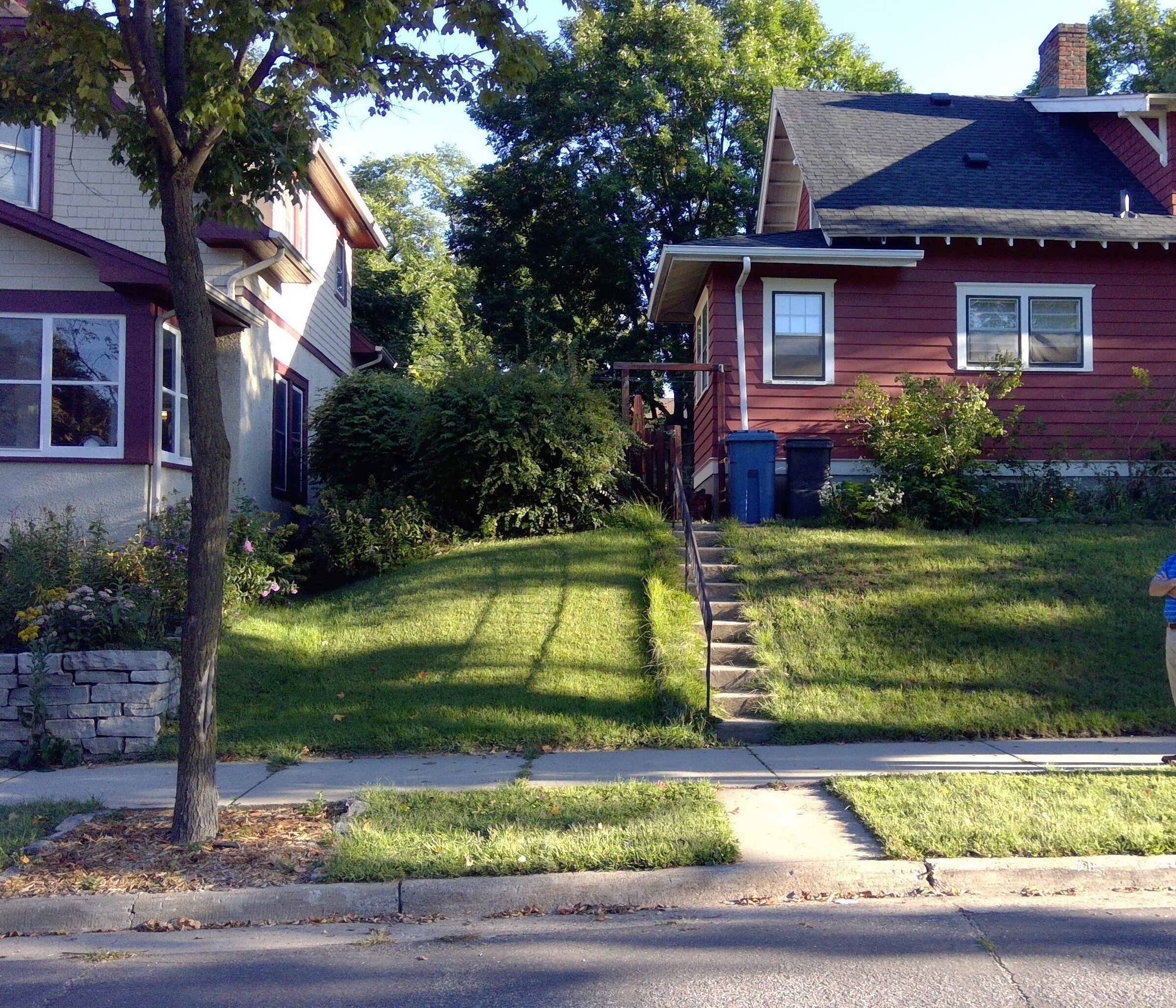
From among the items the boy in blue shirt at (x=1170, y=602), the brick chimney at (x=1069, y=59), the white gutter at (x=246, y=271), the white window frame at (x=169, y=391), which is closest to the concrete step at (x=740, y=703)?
the boy in blue shirt at (x=1170, y=602)

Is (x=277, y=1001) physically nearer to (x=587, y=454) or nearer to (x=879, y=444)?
(x=587, y=454)

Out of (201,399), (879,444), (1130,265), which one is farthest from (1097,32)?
(201,399)

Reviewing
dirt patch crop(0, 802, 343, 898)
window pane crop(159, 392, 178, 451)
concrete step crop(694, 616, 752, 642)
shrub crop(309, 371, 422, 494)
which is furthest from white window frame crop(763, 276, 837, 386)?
dirt patch crop(0, 802, 343, 898)

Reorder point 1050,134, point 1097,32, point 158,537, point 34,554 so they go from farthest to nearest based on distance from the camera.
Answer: point 1097,32 < point 1050,134 < point 158,537 < point 34,554

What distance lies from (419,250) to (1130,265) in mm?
34123

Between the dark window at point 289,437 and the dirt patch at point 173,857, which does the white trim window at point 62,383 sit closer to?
the dark window at point 289,437

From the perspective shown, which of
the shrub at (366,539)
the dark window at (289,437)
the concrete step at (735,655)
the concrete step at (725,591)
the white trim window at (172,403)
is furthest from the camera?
the dark window at (289,437)

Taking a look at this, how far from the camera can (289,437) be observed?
17.4 meters

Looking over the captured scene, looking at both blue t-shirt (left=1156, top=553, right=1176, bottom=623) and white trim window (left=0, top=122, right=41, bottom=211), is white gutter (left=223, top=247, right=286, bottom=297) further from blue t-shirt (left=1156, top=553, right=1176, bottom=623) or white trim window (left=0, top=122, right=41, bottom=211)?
blue t-shirt (left=1156, top=553, right=1176, bottom=623)

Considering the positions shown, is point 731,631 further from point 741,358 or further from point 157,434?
point 157,434

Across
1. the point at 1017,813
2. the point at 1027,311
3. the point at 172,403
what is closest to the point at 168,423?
the point at 172,403

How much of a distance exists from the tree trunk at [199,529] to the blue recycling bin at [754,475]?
28.0 feet

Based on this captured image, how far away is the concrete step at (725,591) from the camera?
11.4 m

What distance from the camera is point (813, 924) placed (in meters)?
5.36
